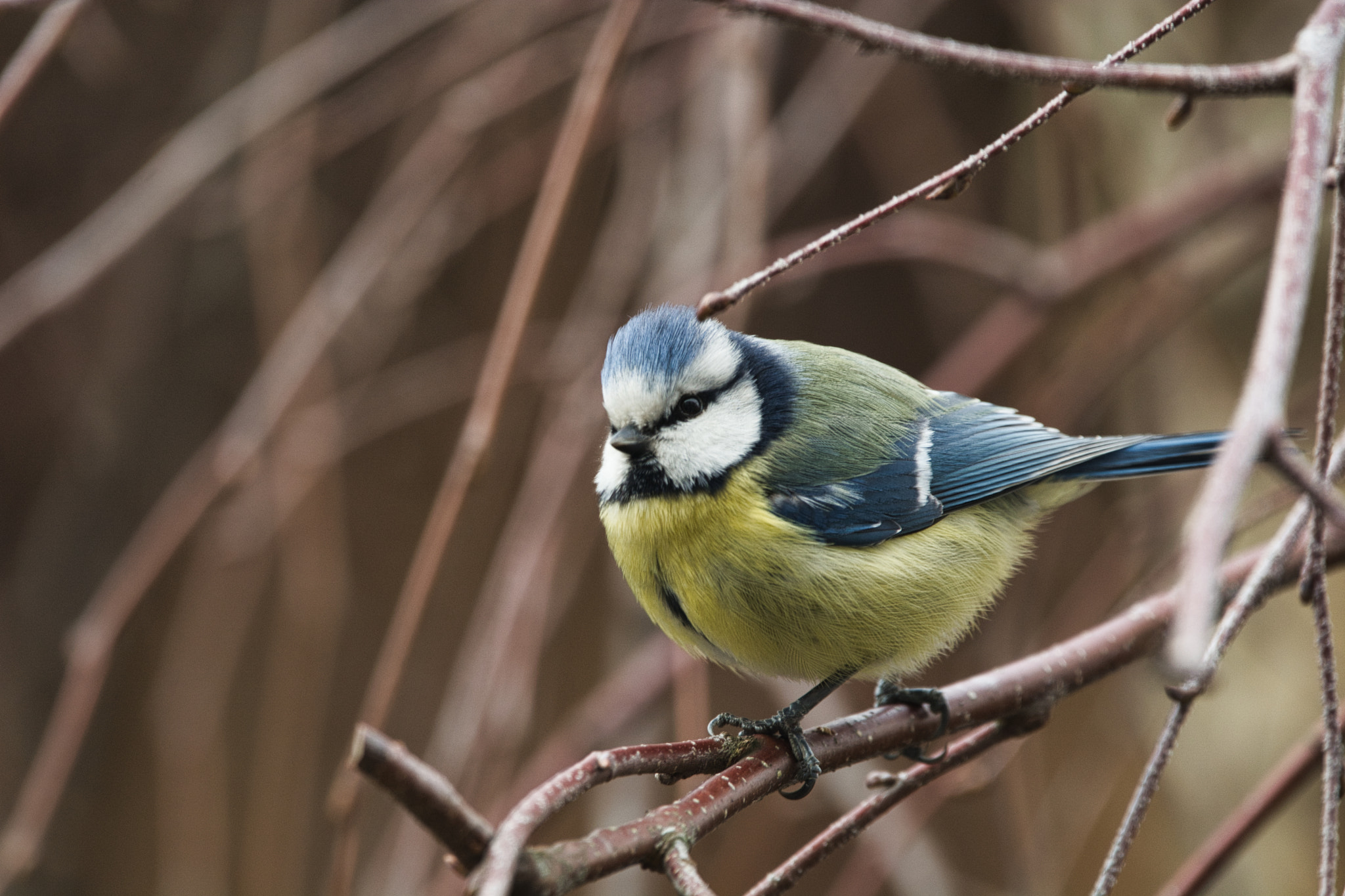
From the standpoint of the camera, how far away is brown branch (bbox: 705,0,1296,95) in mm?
554

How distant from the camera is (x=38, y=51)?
115 cm

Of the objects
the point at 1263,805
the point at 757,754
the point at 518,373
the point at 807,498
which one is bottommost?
the point at 1263,805

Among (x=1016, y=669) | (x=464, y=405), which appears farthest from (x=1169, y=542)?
(x=464, y=405)

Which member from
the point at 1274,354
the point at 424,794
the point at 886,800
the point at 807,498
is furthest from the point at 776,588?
the point at 1274,354

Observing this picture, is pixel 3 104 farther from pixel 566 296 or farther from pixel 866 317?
pixel 866 317

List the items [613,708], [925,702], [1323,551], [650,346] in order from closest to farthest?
[1323,551]
[925,702]
[650,346]
[613,708]

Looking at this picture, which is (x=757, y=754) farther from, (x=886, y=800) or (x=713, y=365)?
(x=713, y=365)

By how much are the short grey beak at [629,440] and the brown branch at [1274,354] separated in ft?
3.10

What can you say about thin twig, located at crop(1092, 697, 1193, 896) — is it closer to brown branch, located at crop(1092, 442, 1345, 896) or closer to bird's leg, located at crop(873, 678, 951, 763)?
brown branch, located at crop(1092, 442, 1345, 896)

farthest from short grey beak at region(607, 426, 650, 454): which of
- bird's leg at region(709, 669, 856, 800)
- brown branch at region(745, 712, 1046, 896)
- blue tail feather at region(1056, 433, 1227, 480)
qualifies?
blue tail feather at region(1056, 433, 1227, 480)

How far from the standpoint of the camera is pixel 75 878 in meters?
2.73

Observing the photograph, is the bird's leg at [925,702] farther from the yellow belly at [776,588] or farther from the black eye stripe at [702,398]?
the black eye stripe at [702,398]

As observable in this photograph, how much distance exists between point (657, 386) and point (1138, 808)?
809mm

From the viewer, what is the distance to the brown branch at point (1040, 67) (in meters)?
0.55
